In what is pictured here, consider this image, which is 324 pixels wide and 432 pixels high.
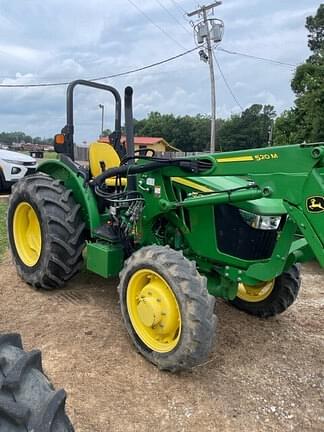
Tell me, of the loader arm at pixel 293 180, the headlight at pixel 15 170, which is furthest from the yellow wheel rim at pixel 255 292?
the headlight at pixel 15 170

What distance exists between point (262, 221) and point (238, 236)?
0.23m

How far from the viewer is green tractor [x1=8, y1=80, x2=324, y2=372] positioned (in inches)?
113

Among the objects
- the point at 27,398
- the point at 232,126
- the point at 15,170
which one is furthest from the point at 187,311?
the point at 232,126

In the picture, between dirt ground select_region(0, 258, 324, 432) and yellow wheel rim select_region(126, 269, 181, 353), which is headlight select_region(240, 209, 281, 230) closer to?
yellow wheel rim select_region(126, 269, 181, 353)

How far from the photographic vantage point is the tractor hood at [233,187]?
3.30 m

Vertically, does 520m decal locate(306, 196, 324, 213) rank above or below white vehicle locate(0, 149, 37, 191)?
above

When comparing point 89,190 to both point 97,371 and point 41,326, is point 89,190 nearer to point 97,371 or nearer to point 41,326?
point 41,326

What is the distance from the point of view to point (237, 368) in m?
3.22

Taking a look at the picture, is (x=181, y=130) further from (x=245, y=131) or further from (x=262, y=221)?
(x=262, y=221)

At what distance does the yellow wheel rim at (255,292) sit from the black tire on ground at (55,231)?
5.22 ft

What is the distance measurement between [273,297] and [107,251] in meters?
1.56

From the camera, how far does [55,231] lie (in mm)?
4062

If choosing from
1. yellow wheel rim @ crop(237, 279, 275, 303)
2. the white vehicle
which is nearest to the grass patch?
the white vehicle

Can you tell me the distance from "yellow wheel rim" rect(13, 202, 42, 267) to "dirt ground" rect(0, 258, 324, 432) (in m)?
0.44
